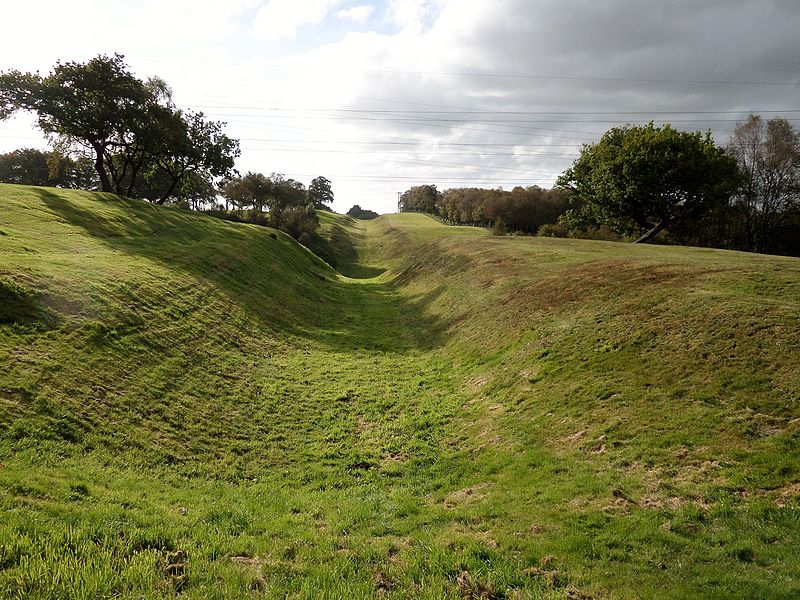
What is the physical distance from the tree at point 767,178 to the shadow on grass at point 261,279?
5070cm

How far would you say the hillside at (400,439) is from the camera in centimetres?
671

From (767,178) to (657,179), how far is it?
65.2 ft

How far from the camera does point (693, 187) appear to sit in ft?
168

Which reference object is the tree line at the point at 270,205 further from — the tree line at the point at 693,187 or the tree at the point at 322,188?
the tree at the point at 322,188

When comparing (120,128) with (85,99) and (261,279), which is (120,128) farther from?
(261,279)

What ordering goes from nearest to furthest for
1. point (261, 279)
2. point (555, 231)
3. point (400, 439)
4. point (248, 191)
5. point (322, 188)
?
1. point (400, 439)
2. point (261, 279)
3. point (555, 231)
4. point (248, 191)
5. point (322, 188)

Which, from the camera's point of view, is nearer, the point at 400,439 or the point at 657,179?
the point at 400,439

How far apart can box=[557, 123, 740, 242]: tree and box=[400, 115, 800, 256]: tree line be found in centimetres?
12

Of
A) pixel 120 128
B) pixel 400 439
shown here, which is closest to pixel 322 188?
pixel 120 128

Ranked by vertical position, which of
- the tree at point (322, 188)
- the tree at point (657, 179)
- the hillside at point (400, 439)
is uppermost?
the tree at point (322, 188)

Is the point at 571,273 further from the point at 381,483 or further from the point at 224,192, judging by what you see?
the point at 224,192

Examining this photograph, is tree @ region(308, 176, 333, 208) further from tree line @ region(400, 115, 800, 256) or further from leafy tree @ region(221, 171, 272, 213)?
tree line @ region(400, 115, 800, 256)

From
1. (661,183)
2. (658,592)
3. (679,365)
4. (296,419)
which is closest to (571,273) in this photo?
(679,365)

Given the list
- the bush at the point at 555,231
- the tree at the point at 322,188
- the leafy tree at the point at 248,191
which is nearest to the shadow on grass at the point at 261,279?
the leafy tree at the point at 248,191
